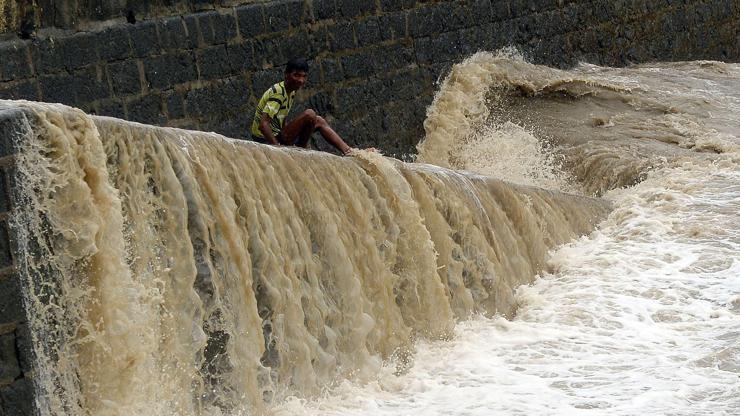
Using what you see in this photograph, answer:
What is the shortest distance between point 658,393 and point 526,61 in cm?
810

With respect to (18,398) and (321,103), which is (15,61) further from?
(18,398)

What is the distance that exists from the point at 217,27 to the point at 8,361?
6.22 meters

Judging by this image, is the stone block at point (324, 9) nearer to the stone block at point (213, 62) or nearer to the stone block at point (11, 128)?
the stone block at point (213, 62)

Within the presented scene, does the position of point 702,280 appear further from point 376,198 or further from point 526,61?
point 526,61

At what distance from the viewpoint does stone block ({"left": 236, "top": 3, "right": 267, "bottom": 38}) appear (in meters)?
11.0

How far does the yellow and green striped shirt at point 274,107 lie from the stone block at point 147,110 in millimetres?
900

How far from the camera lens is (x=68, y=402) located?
16.9 feet

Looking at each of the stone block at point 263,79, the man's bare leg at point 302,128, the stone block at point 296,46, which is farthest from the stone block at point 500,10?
the man's bare leg at point 302,128

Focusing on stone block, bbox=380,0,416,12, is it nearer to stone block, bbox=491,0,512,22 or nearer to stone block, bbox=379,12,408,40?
stone block, bbox=379,12,408,40

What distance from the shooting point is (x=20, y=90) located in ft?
30.5

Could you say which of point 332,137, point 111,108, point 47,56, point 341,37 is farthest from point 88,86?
point 341,37

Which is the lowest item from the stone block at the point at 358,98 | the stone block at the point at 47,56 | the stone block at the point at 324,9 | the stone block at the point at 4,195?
the stone block at the point at 358,98

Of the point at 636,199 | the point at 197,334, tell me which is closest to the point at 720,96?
the point at 636,199

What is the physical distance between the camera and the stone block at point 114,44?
9.84 metres
